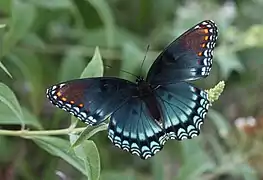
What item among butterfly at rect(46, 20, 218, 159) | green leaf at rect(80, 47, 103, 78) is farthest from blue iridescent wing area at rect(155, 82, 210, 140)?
green leaf at rect(80, 47, 103, 78)

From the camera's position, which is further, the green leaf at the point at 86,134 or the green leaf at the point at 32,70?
the green leaf at the point at 32,70

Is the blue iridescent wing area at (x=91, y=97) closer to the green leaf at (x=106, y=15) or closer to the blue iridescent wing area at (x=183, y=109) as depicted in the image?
the blue iridescent wing area at (x=183, y=109)

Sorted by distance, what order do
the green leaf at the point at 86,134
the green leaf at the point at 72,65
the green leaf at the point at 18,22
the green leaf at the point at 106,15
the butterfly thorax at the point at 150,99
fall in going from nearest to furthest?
the green leaf at the point at 86,134 < the butterfly thorax at the point at 150,99 < the green leaf at the point at 18,22 < the green leaf at the point at 106,15 < the green leaf at the point at 72,65

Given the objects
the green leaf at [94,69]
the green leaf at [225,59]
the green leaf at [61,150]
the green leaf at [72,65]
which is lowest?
the green leaf at [61,150]

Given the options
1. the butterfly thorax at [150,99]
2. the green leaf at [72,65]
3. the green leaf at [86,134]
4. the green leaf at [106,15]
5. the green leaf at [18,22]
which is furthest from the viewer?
the green leaf at [72,65]

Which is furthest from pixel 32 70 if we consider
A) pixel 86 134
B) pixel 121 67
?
pixel 86 134

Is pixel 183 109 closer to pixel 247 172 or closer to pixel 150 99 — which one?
pixel 150 99

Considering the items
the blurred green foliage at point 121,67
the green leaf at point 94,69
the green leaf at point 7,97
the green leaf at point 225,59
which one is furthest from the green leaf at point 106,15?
the green leaf at point 7,97

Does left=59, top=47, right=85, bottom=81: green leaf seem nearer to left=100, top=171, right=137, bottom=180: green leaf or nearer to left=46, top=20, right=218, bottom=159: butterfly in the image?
left=100, top=171, right=137, bottom=180: green leaf
